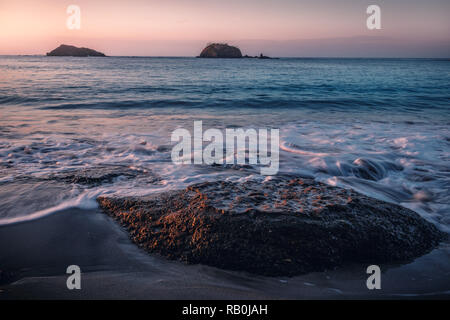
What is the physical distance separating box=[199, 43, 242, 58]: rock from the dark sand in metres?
125

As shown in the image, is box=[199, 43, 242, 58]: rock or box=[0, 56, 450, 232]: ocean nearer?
box=[0, 56, 450, 232]: ocean

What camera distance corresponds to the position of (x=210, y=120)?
9578 mm

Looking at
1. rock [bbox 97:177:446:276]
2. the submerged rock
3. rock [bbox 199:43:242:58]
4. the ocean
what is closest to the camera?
rock [bbox 97:177:446:276]

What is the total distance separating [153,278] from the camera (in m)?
2.13

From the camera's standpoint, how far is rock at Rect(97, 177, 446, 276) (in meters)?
2.24

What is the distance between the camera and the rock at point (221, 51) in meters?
119

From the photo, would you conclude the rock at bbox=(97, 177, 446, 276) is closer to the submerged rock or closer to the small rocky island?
the submerged rock

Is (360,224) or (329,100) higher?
(329,100)

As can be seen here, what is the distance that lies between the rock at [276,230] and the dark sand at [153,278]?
0.09 m

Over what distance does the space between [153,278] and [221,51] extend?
12537cm

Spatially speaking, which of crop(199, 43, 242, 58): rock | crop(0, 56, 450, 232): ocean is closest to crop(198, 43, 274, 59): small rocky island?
crop(199, 43, 242, 58): rock
